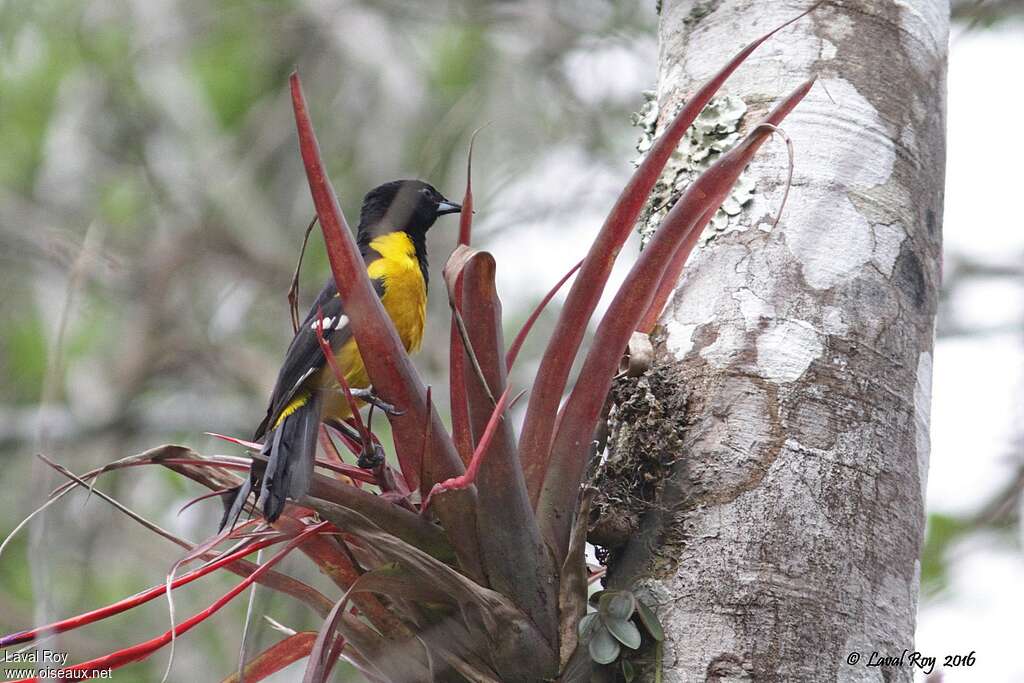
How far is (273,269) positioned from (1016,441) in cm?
464

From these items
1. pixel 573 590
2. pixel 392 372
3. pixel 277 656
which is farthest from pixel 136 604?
pixel 573 590

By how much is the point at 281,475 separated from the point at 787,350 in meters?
0.78

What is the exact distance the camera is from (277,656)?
1.83 metres

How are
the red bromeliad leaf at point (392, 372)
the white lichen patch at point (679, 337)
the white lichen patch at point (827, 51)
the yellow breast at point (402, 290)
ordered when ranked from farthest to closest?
the yellow breast at point (402, 290) < the white lichen patch at point (827, 51) < the white lichen patch at point (679, 337) < the red bromeliad leaf at point (392, 372)

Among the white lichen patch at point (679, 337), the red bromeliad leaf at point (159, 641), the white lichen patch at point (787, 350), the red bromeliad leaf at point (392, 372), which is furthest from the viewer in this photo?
the white lichen patch at point (679, 337)

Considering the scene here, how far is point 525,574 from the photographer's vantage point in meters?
1.59

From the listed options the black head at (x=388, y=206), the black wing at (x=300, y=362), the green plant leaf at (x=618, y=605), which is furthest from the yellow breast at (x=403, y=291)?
the green plant leaf at (x=618, y=605)

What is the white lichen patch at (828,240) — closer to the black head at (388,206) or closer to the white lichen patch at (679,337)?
the white lichen patch at (679,337)

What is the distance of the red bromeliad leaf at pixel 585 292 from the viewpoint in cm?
157

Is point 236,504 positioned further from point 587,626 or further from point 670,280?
point 670,280

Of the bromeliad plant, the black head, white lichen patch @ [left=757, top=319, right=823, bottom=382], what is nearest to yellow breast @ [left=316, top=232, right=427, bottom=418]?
the black head

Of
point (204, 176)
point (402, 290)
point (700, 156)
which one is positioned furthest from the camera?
point (204, 176)

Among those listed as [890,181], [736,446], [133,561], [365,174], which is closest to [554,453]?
[736,446]

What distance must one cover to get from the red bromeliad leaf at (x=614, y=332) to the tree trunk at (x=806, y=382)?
119 millimetres
